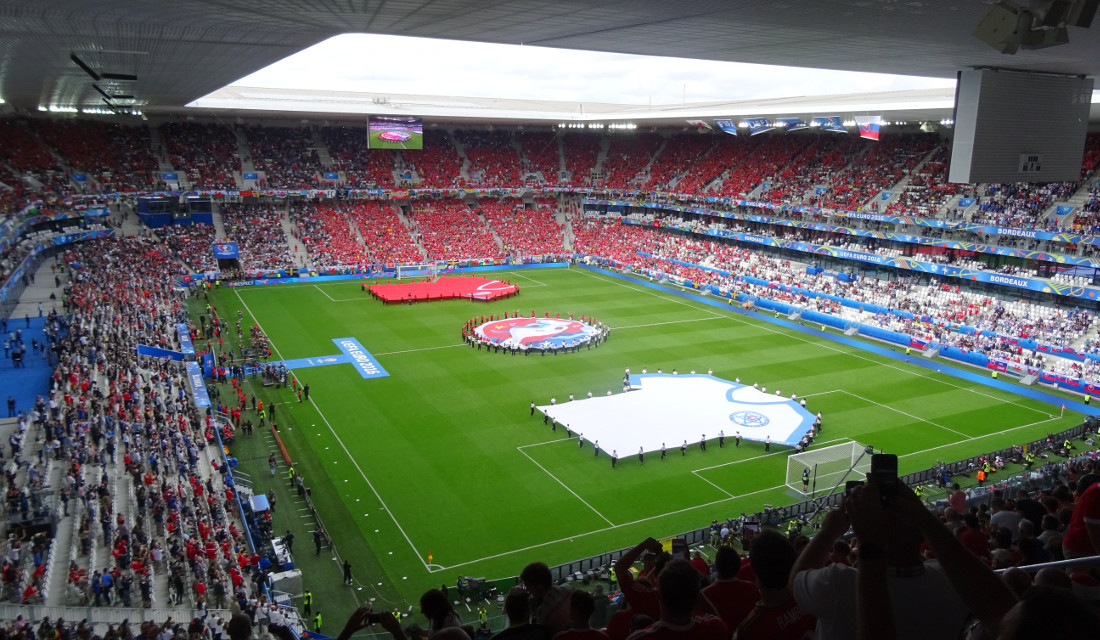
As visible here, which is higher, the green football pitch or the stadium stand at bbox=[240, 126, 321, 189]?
the stadium stand at bbox=[240, 126, 321, 189]

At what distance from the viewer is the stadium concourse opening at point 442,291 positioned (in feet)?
174

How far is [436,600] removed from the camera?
499 cm

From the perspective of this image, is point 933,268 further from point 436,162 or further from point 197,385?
point 436,162

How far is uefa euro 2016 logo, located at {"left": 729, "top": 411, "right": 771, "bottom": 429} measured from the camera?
30609 millimetres

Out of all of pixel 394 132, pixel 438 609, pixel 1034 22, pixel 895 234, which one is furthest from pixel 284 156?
pixel 438 609

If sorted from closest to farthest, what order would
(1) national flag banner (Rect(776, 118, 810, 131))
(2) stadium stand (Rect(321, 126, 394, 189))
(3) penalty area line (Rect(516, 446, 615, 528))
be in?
(3) penalty area line (Rect(516, 446, 615, 528)) → (1) national flag banner (Rect(776, 118, 810, 131)) → (2) stadium stand (Rect(321, 126, 394, 189))

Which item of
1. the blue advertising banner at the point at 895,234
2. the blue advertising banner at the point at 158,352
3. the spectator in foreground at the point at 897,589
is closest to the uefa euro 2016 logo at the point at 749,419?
the blue advertising banner at the point at 895,234

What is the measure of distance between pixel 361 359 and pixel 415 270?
79.8 feet

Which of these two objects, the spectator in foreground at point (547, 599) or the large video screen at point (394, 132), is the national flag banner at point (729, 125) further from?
the spectator in foreground at point (547, 599)

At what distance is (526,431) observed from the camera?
29.7m

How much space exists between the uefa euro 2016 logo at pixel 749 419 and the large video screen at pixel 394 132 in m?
Result: 42.5

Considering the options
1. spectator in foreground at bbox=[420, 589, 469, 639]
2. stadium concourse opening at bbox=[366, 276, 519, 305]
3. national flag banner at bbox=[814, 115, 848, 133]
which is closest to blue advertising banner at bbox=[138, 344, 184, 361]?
stadium concourse opening at bbox=[366, 276, 519, 305]

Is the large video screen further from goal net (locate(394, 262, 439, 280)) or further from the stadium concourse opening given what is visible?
the stadium concourse opening

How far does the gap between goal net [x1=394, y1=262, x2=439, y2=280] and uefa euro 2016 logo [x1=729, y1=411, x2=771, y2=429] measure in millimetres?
34866
